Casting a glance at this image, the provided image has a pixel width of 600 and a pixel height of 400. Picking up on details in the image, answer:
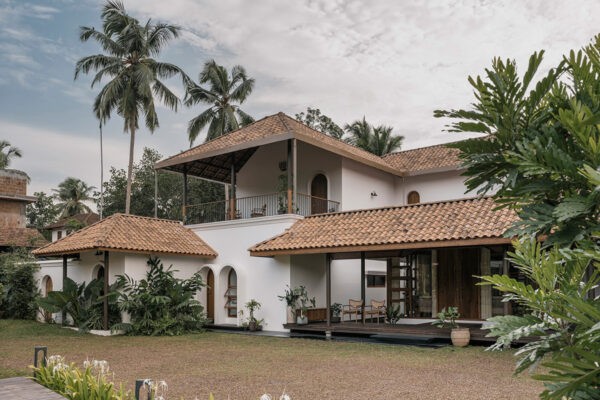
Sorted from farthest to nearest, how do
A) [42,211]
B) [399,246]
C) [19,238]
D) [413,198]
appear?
[42,211] < [19,238] < [413,198] < [399,246]

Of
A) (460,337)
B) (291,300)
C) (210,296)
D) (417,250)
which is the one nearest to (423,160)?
(417,250)

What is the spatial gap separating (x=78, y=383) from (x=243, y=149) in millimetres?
13061

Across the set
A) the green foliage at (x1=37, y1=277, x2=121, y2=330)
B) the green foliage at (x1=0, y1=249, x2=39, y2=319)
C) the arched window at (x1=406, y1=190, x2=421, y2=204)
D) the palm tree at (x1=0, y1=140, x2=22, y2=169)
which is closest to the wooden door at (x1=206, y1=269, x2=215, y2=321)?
the green foliage at (x1=37, y1=277, x2=121, y2=330)

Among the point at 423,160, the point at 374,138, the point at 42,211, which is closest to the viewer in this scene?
the point at 423,160

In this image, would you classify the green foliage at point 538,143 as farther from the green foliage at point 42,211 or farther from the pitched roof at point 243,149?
the green foliage at point 42,211

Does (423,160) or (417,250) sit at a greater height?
(423,160)

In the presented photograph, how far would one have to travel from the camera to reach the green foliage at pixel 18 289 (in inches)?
830

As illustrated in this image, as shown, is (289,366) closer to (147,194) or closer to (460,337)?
(460,337)

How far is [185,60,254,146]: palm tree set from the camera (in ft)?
106

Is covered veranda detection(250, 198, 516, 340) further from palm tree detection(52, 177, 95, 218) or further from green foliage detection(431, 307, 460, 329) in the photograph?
palm tree detection(52, 177, 95, 218)

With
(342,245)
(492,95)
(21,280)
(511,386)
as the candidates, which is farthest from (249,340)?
(492,95)

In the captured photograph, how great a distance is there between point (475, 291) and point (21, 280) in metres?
17.2

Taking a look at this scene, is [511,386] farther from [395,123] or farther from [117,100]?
[395,123]

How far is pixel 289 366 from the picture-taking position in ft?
34.6
